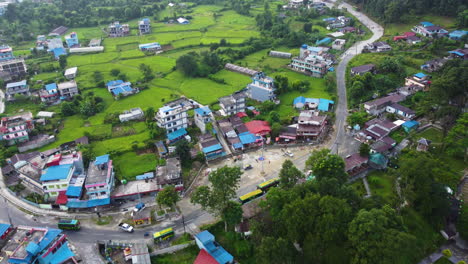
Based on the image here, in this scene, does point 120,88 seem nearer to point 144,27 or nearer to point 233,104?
point 233,104

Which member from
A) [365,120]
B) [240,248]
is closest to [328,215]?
[240,248]

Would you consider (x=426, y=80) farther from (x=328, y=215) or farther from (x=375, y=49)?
(x=328, y=215)

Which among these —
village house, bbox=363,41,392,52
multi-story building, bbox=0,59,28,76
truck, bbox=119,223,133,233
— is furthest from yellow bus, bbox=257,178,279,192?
multi-story building, bbox=0,59,28,76

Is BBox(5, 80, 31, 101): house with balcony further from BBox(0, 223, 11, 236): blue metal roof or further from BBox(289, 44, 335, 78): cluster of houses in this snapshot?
BBox(289, 44, 335, 78): cluster of houses

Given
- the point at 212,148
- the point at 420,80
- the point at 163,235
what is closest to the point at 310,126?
the point at 212,148

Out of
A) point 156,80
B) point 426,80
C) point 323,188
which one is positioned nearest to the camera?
point 323,188

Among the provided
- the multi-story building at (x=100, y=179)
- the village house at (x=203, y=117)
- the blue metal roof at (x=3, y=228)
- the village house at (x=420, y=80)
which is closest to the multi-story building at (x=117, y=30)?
the village house at (x=203, y=117)

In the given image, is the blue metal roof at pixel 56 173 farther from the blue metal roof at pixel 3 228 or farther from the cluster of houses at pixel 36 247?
the cluster of houses at pixel 36 247
